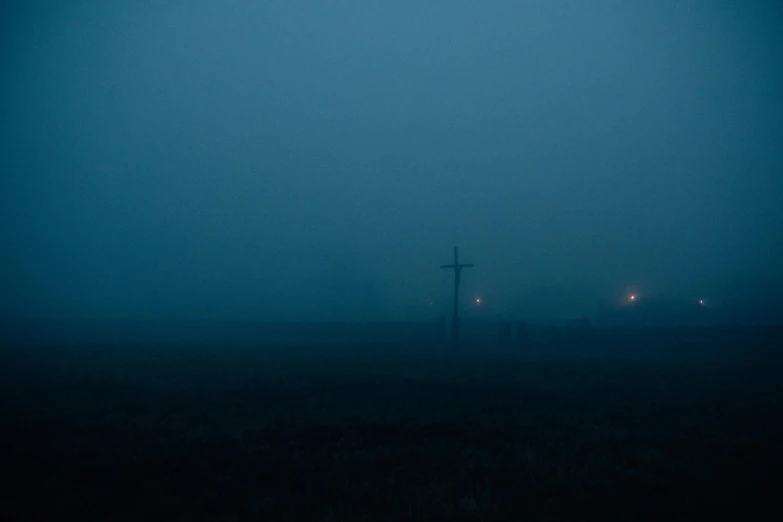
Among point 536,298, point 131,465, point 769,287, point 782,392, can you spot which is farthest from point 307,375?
point 536,298

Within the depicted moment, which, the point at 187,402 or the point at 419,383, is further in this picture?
the point at 419,383

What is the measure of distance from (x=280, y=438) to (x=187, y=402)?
17.2ft

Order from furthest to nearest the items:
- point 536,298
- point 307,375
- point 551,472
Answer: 1. point 536,298
2. point 307,375
3. point 551,472

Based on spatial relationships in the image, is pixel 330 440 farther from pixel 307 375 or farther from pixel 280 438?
pixel 307 375

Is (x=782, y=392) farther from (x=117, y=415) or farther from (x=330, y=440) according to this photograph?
(x=117, y=415)

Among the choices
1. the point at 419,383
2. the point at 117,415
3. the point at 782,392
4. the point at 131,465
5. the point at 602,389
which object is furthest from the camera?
the point at 419,383

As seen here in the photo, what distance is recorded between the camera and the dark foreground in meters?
6.05

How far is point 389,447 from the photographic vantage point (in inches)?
342

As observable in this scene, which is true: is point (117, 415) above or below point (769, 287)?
below

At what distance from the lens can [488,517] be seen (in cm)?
560

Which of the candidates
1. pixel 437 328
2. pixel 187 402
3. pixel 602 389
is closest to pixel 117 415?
pixel 187 402

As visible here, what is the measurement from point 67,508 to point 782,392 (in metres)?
19.2

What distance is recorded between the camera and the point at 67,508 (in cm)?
599

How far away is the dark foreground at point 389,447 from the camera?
6047 millimetres
